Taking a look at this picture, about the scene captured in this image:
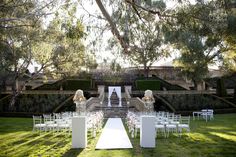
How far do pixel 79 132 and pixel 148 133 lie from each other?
2.40m

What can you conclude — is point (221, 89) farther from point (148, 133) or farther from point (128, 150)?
point (128, 150)

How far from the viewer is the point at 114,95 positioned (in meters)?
36.5

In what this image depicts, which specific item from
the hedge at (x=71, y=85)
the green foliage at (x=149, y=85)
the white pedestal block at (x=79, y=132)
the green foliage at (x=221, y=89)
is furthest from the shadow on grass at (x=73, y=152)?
the green foliage at (x=149, y=85)

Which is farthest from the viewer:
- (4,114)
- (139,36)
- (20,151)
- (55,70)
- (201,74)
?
(201,74)

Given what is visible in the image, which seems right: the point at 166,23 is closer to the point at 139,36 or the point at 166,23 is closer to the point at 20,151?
the point at 139,36

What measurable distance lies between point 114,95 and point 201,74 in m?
9.36

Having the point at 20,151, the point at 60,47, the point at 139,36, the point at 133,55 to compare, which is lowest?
the point at 20,151

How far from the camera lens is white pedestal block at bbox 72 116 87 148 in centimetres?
1169

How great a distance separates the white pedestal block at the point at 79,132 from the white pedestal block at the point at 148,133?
2055 millimetres

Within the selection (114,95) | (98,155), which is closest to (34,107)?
(114,95)

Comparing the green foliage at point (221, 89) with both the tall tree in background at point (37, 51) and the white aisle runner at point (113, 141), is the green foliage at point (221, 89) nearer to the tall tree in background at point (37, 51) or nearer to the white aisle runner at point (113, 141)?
the tall tree in background at point (37, 51)

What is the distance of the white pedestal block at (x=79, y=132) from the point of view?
38.3ft

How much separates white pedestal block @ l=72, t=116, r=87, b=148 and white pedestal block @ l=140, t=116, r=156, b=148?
206 centimetres

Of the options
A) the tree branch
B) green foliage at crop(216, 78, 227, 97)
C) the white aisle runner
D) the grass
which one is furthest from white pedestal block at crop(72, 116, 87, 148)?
green foliage at crop(216, 78, 227, 97)
